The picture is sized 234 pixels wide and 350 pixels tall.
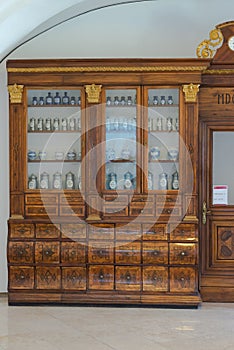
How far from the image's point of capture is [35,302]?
6.34 metres

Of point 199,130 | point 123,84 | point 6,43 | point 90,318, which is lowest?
point 90,318

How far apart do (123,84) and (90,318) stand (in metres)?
2.40

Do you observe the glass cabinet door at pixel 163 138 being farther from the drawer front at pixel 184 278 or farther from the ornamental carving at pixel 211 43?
the drawer front at pixel 184 278

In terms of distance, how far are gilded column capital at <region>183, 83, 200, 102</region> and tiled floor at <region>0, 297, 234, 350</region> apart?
2175 mm

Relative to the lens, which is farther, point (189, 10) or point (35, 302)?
A: point (189, 10)

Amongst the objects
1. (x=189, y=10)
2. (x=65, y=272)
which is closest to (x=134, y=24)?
(x=189, y=10)

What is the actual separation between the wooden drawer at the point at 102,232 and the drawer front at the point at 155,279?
50 cm

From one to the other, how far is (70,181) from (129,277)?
118 cm

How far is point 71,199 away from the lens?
636cm

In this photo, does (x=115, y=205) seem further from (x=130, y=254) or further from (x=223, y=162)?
(x=223, y=162)

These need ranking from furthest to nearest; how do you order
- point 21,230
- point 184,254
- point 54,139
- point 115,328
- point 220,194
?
point 220,194, point 54,139, point 21,230, point 184,254, point 115,328

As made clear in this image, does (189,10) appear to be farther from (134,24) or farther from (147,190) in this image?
(147,190)

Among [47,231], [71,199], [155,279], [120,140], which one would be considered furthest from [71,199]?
[155,279]

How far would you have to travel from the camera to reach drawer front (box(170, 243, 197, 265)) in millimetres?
6242
